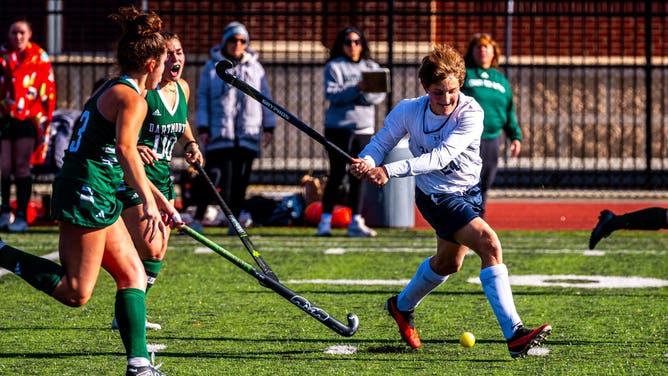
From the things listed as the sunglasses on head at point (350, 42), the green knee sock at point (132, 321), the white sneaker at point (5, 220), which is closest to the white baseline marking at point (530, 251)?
the sunglasses on head at point (350, 42)

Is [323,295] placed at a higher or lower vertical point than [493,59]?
lower

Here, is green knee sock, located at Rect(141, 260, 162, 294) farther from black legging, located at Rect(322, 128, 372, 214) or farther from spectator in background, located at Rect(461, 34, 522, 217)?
black legging, located at Rect(322, 128, 372, 214)

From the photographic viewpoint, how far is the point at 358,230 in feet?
42.0

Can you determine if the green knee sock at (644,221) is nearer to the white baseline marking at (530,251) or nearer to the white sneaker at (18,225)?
the white baseline marking at (530,251)

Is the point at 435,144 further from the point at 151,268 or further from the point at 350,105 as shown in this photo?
the point at 350,105

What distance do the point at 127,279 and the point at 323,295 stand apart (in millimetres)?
3066

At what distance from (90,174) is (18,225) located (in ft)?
23.8

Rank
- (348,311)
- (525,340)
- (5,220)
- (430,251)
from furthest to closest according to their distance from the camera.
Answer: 1. (5,220)
2. (430,251)
3. (348,311)
4. (525,340)

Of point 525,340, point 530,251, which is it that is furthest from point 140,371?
point 530,251

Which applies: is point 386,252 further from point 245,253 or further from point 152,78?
point 152,78

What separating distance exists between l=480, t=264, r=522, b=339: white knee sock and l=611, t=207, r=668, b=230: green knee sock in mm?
960

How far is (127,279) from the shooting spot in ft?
19.8

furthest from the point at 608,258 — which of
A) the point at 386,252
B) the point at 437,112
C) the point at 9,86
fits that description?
the point at 9,86

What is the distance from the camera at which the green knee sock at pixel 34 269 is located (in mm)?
6027
